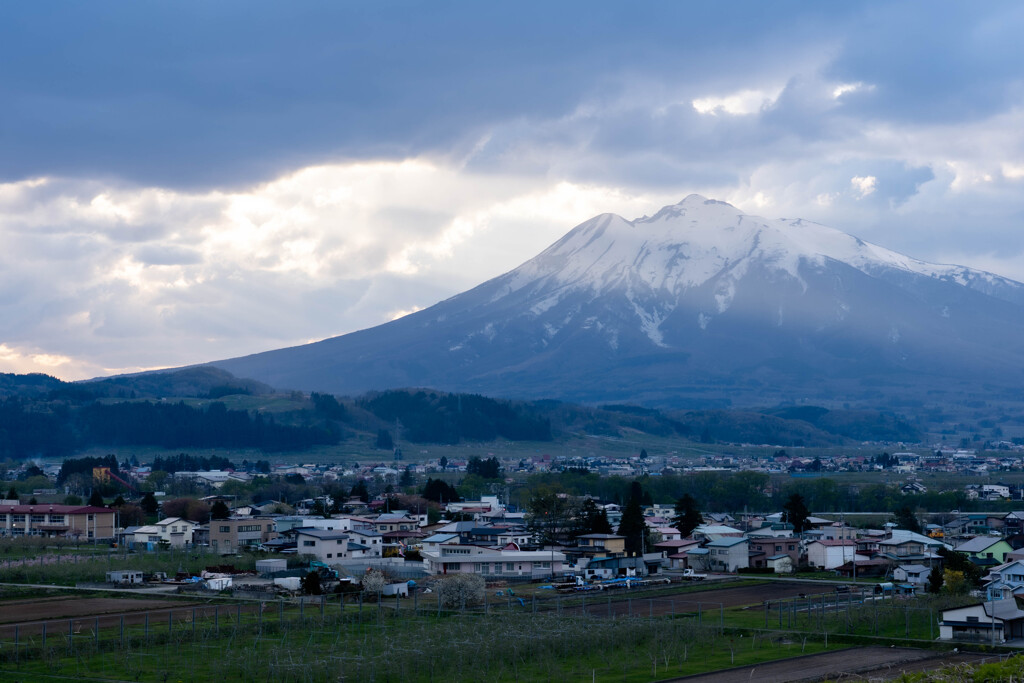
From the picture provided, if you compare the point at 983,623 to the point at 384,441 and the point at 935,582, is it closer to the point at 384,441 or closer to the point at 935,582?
the point at 935,582

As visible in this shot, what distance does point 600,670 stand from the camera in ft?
79.7

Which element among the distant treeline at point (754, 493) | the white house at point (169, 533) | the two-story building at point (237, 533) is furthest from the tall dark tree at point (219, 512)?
the distant treeline at point (754, 493)

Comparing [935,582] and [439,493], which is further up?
[439,493]

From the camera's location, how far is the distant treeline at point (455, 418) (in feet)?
472

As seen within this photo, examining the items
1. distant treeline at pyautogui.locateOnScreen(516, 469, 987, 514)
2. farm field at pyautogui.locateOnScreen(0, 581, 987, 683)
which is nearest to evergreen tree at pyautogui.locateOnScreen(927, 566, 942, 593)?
farm field at pyautogui.locateOnScreen(0, 581, 987, 683)

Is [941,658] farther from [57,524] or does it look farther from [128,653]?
[57,524]

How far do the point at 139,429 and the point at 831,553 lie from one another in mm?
103344

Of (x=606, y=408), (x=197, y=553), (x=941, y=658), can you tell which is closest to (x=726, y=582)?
(x=941, y=658)

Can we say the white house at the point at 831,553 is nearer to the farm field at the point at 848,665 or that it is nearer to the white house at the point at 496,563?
the white house at the point at 496,563

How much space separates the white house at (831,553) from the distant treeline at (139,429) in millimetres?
90883

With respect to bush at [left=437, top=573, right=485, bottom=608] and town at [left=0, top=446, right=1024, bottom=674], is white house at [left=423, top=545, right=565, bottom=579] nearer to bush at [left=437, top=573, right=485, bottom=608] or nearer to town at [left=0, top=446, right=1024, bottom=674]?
town at [left=0, top=446, right=1024, bottom=674]

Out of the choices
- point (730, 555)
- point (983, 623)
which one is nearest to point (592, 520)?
point (730, 555)

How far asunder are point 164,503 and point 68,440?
7606cm

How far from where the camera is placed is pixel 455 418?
147875 millimetres
